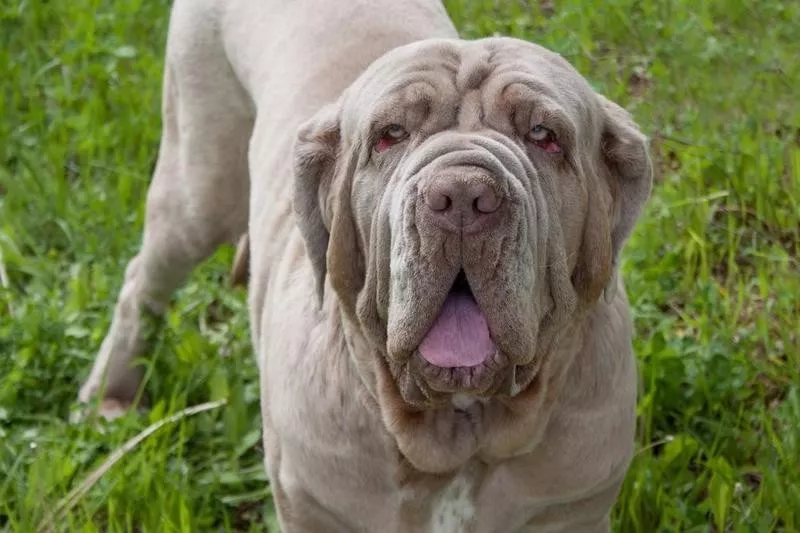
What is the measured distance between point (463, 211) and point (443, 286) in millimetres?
148

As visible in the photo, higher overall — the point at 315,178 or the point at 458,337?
the point at 315,178

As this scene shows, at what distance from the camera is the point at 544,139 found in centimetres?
250

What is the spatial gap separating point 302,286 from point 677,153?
7.14 ft

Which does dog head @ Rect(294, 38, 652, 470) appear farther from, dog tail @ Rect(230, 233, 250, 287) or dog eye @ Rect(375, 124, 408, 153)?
dog tail @ Rect(230, 233, 250, 287)

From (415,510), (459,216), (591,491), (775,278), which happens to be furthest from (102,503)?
(775,278)

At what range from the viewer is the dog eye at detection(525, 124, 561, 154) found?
2.49 meters

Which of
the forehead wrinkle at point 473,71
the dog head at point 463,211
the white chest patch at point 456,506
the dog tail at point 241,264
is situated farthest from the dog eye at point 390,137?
the dog tail at point 241,264

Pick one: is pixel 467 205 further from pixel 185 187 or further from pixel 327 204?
pixel 185 187

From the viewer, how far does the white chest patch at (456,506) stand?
109 inches

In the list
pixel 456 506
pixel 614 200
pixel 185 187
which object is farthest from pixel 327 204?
pixel 185 187

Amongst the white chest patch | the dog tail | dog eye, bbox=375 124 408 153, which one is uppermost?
dog eye, bbox=375 124 408 153

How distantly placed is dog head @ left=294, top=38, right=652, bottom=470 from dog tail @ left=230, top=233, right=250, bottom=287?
132cm

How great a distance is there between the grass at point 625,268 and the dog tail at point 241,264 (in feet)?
0.43

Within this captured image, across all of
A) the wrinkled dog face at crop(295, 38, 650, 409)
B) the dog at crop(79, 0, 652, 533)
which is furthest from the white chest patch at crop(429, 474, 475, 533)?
the wrinkled dog face at crop(295, 38, 650, 409)
